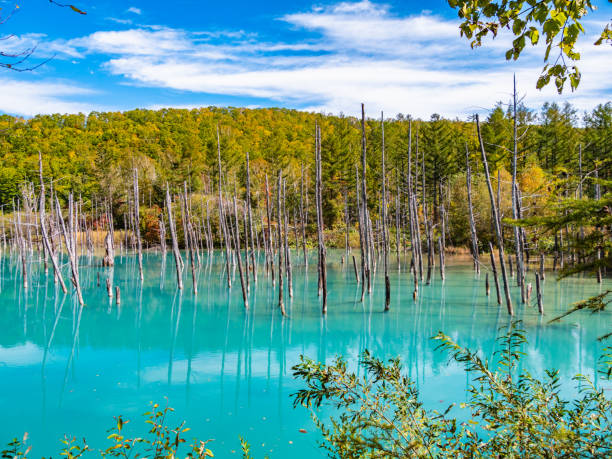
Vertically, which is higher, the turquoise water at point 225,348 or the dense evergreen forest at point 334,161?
the dense evergreen forest at point 334,161

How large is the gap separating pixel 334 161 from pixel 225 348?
98.4 ft

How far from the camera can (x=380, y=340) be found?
43.9 ft

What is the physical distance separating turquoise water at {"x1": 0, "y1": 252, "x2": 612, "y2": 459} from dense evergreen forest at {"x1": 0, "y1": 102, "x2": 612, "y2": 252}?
9845 mm

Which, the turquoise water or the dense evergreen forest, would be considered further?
the dense evergreen forest

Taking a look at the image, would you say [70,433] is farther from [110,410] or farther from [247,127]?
[247,127]

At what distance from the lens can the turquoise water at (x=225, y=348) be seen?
8.36m

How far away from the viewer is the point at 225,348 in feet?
43.3

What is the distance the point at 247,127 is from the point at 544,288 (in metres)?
61.5

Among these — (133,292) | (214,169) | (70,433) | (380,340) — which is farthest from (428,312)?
Result: (214,169)

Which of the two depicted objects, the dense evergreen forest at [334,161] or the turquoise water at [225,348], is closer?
the turquoise water at [225,348]

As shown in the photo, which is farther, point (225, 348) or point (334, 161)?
point (334, 161)

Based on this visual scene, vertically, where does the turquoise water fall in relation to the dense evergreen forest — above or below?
below

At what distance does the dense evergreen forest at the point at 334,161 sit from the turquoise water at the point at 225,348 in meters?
9.85

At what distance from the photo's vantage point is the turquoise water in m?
8.36
